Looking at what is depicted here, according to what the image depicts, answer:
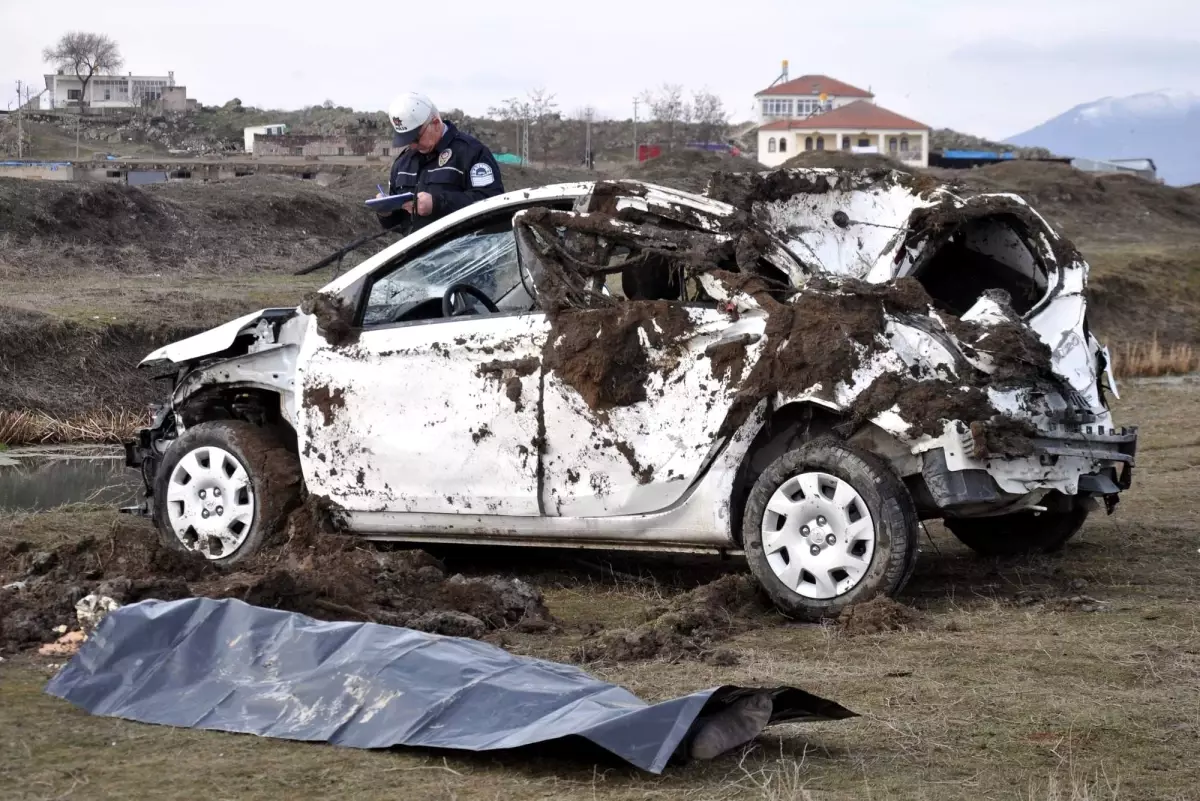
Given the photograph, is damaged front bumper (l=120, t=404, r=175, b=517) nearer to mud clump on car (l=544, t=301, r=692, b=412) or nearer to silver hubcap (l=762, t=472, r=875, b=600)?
mud clump on car (l=544, t=301, r=692, b=412)

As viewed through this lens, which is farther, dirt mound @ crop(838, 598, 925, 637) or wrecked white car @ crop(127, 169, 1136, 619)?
wrecked white car @ crop(127, 169, 1136, 619)

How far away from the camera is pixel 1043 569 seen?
7.82 metres

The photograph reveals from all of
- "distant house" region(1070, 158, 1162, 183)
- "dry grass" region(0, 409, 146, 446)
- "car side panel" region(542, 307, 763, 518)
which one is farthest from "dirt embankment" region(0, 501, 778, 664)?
"distant house" region(1070, 158, 1162, 183)

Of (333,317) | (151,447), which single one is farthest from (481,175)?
(151,447)

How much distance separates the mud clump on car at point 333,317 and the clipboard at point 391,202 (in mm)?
1359

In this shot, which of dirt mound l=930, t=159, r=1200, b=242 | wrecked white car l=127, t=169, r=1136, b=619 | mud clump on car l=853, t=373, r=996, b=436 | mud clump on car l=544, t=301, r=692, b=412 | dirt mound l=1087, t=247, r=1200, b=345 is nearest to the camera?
mud clump on car l=853, t=373, r=996, b=436

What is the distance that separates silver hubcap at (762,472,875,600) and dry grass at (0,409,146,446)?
8517 mm

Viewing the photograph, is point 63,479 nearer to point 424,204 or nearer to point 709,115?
point 424,204

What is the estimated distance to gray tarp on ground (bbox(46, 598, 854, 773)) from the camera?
4.45 metres

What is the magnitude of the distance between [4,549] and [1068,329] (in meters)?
4.98

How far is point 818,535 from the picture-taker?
6660 millimetres

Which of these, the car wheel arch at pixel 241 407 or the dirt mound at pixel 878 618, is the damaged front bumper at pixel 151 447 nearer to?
the car wheel arch at pixel 241 407

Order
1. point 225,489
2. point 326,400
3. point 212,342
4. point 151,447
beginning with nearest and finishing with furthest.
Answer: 1. point 326,400
2. point 225,489
3. point 212,342
4. point 151,447

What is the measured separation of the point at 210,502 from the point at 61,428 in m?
6.77
